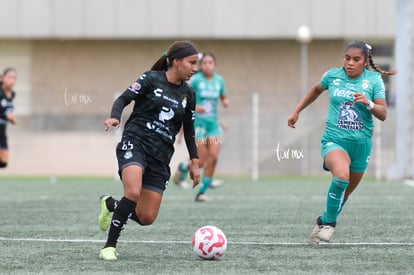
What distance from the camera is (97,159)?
2531 cm

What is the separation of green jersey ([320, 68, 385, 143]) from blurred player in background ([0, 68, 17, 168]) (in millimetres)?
10517

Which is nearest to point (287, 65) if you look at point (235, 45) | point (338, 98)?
point (235, 45)

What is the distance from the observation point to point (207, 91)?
14844mm

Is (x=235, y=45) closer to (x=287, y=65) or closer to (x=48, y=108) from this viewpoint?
(x=287, y=65)

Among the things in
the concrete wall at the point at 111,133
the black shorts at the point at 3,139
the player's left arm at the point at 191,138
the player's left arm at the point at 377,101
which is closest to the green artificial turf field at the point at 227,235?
the player's left arm at the point at 191,138

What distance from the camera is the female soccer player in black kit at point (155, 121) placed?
771 cm

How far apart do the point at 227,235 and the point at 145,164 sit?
1.84 metres

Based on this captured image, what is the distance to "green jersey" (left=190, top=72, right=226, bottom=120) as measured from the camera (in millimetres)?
14812

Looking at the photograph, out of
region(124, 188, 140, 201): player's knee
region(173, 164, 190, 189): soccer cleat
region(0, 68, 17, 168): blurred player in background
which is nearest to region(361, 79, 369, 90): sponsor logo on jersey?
region(124, 188, 140, 201): player's knee

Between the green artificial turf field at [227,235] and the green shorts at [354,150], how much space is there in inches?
26.5

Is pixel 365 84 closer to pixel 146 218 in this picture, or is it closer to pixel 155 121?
pixel 155 121
